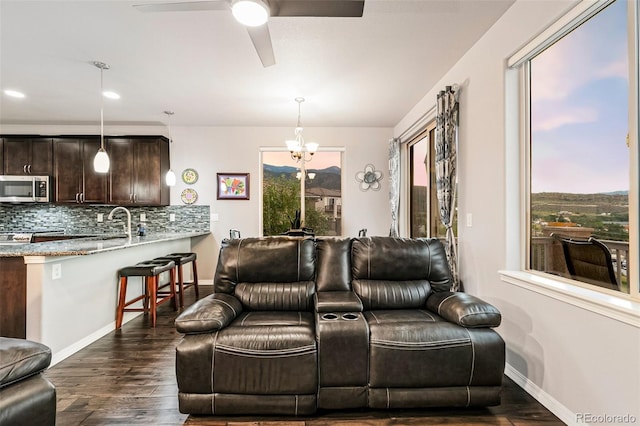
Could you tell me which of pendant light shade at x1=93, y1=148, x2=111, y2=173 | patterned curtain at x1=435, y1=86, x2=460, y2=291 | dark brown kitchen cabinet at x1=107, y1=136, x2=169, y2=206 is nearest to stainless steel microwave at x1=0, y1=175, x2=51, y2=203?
dark brown kitchen cabinet at x1=107, y1=136, x2=169, y2=206

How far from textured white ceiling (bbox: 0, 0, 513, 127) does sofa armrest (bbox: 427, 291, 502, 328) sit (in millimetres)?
2151

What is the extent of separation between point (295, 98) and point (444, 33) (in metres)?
2.05

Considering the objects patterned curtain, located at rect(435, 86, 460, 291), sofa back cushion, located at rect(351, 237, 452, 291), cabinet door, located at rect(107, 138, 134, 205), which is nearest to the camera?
sofa back cushion, located at rect(351, 237, 452, 291)

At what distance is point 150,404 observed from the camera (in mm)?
1986

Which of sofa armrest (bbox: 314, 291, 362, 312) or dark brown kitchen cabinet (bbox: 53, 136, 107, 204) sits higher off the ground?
dark brown kitchen cabinet (bbox: 53, 136, 107, 204)

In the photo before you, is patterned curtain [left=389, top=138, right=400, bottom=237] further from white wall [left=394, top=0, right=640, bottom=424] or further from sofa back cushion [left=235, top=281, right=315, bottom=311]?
sofa back cushion [left=235, top=281, right=315, bottom=311]

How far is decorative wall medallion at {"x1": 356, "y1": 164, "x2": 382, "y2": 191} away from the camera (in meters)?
5.64

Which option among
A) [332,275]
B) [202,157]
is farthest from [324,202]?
[332,275]

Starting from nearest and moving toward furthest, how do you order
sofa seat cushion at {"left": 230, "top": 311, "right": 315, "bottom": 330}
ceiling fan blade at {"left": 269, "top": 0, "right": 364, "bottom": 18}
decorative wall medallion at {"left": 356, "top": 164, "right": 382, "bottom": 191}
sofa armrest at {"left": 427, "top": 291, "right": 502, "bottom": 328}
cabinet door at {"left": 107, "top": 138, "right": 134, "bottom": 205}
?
1. ceiling fan blade at {"left": 269, "top": 0, "right": 364, "bottom": 18}
2. sofa armrest at {"left": 427, "top": 291, "right": 502, "bottom": 328}
3. sofa seat cushion at {"left": 230, "top": 311, "right": 315, "bottom": 330}
4. cabinet door at {"left": 107, "top": 138, "right": 134, "bottom": 205}
5. decorative wall medallion at {"left": 356, "top": 164, "right": 382, "bottom": 191}

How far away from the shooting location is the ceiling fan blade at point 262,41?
2.11m

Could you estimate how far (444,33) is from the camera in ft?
8.66

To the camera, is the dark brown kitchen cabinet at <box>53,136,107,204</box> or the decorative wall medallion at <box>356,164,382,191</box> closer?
the dark brown kitchen cabinet at <box>53,136,107,204</box>

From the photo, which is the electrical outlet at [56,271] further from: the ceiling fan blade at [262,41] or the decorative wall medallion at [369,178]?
the decorative wall medallion at [369,178]

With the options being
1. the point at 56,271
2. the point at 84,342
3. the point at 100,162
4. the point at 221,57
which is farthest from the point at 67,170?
the point at 221,57
